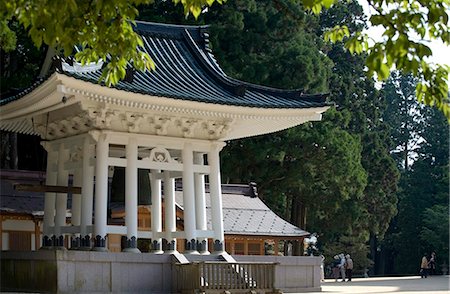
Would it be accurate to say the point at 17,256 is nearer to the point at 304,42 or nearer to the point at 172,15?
the point at 172,15

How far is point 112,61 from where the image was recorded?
860 cm

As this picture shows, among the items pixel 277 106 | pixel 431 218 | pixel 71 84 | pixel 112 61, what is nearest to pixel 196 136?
pixel 277 106

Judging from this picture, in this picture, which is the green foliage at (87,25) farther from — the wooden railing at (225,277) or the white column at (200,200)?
the white column at (200,200)

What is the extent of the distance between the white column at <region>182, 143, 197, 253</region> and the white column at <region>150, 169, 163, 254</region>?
1.02 metres

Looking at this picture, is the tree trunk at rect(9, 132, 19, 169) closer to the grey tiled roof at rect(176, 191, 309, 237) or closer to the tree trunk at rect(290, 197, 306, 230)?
the grey tiled roof at rect(176, 191, 309, 237)

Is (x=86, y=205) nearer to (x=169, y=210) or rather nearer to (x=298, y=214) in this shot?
(x=169, y=210)

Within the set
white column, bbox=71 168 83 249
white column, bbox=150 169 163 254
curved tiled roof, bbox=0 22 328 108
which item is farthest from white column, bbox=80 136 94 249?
white column, bbox=150 169 163 254

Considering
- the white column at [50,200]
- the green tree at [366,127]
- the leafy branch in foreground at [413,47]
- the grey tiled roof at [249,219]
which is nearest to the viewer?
the leafy branch in foreground at [413,47]

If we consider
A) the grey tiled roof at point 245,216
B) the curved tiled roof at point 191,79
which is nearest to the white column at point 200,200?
the curved tiled roof at point 191,79

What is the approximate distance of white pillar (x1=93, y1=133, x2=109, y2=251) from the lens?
59.3 ft

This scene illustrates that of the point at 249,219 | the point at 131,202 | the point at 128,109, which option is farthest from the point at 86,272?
the point at 249,219

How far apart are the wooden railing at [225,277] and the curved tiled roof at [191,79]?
354cm

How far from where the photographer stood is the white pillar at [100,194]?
18.1m

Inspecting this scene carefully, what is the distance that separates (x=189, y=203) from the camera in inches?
768
